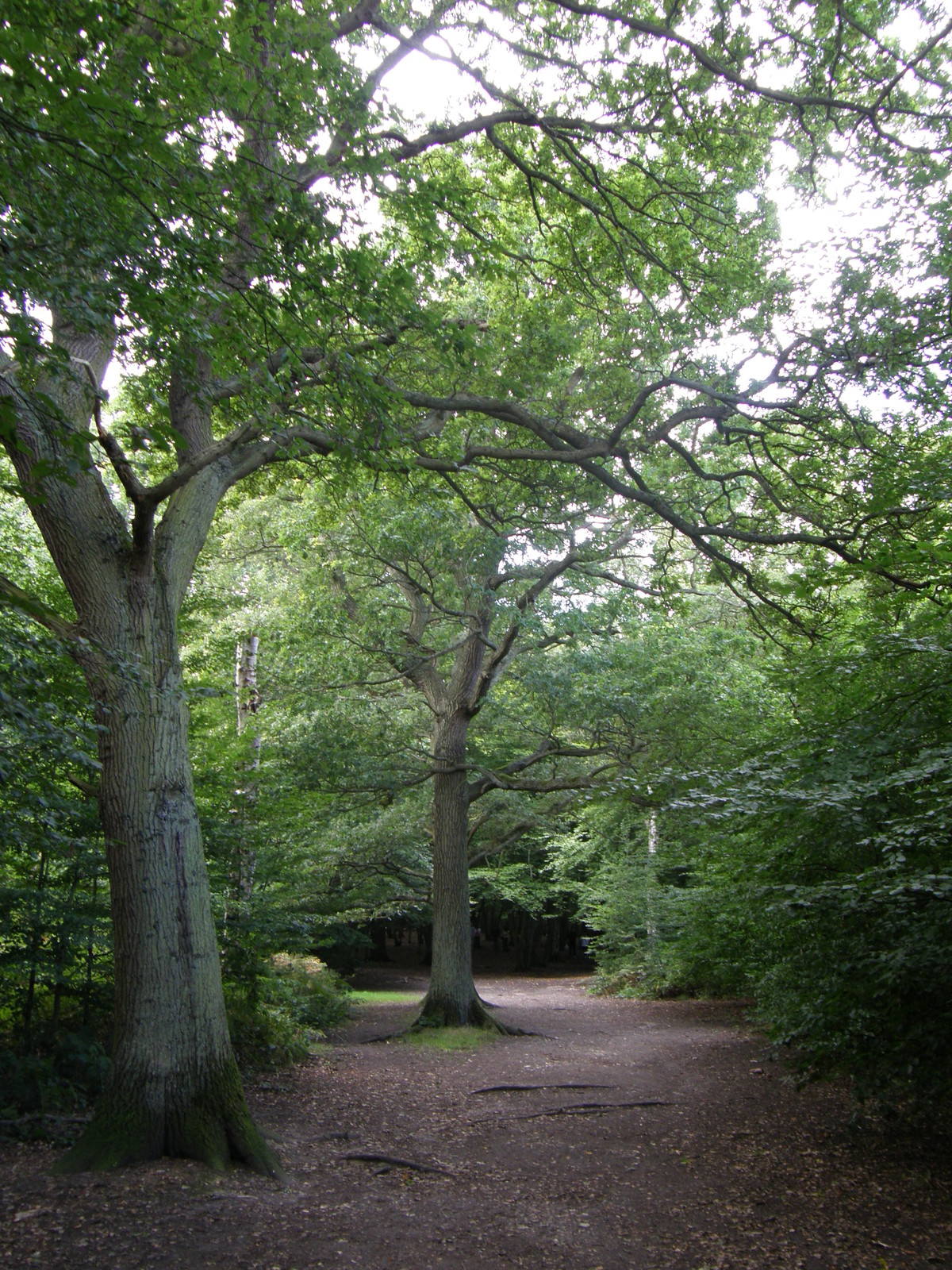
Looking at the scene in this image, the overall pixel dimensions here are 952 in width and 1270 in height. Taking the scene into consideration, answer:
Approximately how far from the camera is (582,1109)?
8156 mm

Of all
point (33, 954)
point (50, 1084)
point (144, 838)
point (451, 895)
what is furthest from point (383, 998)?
point (144, 838)

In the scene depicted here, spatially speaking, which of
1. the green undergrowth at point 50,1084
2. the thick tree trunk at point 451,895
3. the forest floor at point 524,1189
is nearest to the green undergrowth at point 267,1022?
the forest floor at point 524,1189

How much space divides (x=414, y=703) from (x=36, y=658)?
1251cm

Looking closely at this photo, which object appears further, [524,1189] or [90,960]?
[90,960]

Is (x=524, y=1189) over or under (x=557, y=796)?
under

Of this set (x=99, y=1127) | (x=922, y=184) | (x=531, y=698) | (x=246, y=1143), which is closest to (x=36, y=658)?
(x=99, y=1127)

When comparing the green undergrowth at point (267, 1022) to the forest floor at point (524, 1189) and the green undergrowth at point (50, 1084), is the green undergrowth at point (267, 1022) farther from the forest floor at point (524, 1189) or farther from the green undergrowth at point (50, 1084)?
the green undergrowth at point (50, 1084)

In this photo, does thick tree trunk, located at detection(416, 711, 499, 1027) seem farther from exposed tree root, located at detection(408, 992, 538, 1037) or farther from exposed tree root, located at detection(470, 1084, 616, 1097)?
exposed tree root, located at detection(470, 1084, 616, 1097)

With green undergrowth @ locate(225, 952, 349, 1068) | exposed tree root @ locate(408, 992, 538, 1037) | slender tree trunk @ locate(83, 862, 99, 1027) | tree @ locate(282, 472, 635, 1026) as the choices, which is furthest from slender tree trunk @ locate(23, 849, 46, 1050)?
exposed tree root @ locate(408, 992, 538, 1037)

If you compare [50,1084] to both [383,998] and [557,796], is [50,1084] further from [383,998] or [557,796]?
[383,998]

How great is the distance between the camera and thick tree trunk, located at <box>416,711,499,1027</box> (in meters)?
13.1

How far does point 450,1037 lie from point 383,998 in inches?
324

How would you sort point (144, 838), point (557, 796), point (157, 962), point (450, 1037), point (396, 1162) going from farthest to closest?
point (557, 796) → point (450, 1037) → point (396, 1162) → point (144, 838) → point (157, 962)

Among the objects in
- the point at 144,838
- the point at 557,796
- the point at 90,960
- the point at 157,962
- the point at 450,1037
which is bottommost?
the point at 450,1037
